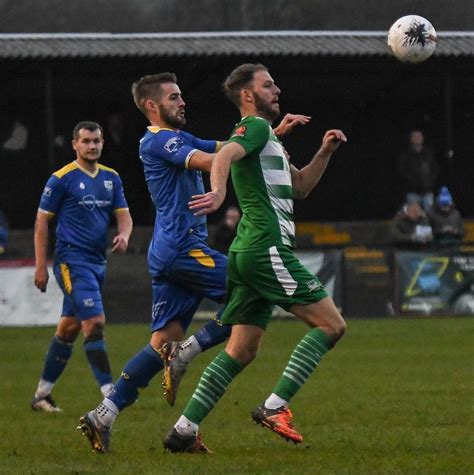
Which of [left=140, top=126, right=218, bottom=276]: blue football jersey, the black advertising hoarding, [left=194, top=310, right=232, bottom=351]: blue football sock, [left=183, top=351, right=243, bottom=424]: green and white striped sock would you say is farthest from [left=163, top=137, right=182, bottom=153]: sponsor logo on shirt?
the black advertising hoarding

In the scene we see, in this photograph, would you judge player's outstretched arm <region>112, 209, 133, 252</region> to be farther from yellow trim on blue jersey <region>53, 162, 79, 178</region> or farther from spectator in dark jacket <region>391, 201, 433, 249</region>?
spectator in dark jacket <region>391, 201, 433, 249</region>

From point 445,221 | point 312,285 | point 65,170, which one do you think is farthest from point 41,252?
point 445,221

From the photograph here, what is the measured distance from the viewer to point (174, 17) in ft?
94.6

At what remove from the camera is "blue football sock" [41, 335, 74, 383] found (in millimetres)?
11531

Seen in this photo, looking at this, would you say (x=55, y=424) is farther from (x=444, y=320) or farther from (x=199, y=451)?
(x=444, y=320)

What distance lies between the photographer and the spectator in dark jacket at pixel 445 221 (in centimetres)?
2414

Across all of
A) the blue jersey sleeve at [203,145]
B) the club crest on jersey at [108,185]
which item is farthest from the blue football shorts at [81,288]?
the blue jersey sleeve at [203,145]

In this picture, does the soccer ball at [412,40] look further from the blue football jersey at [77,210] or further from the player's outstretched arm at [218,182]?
the player's outstretched arm at [218,182]

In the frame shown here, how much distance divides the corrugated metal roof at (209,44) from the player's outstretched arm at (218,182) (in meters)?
17.9

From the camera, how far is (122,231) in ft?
37.3

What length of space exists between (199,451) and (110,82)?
21.1 metres

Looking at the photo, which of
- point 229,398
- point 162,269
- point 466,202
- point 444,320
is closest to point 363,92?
point 466,202

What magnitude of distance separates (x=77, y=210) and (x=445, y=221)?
13739mm

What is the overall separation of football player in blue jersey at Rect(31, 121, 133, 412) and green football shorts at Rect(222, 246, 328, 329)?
115 inches
